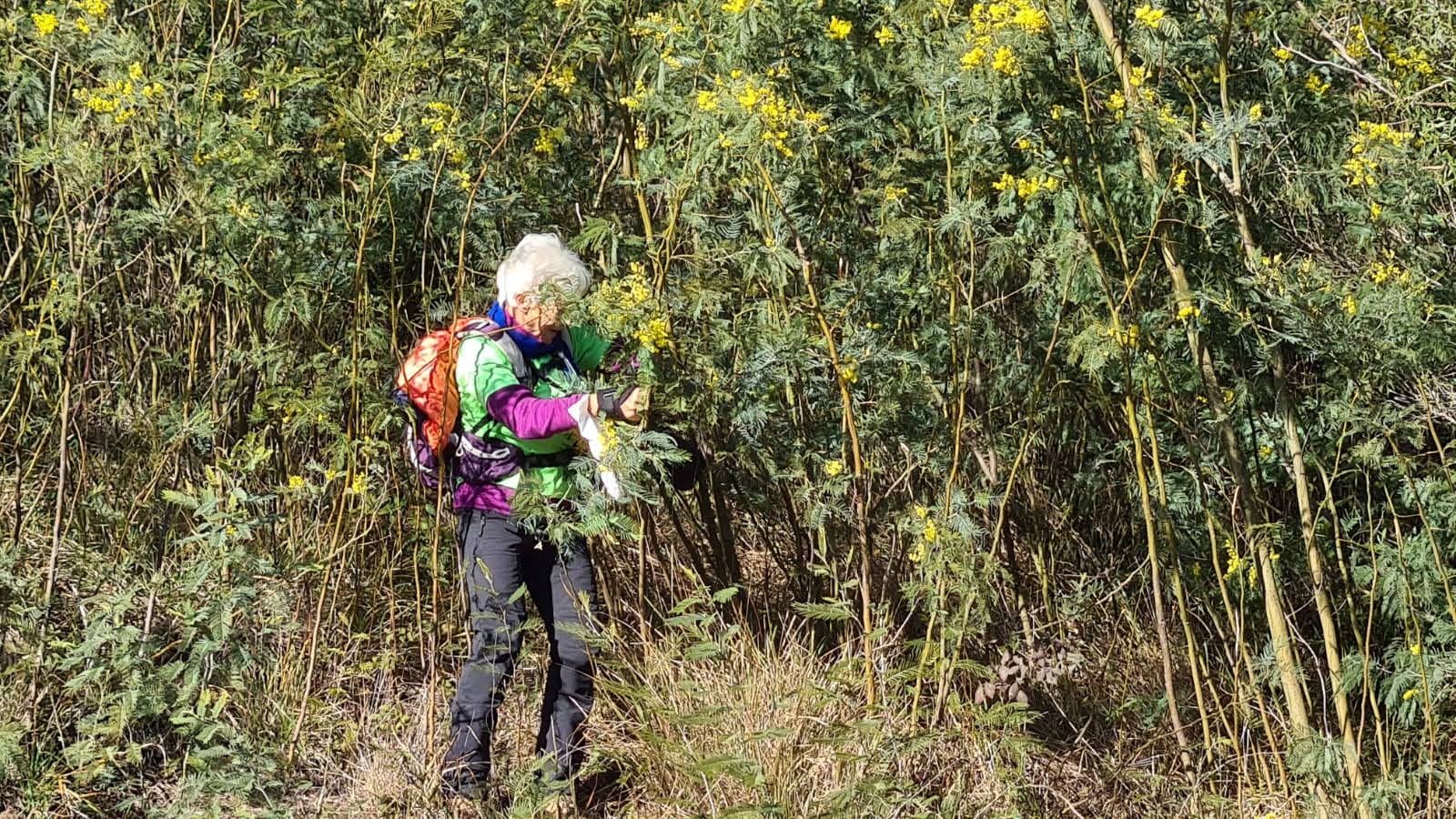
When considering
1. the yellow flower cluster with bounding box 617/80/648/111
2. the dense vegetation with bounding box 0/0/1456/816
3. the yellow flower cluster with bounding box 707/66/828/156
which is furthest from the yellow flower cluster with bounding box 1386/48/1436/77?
the yellow flower cluster with bounding box 617/80/648/111

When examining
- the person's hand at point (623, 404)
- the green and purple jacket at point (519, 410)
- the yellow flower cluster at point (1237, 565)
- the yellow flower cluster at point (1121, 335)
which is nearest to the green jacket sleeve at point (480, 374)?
the green and purple jacket at point (519, 410)

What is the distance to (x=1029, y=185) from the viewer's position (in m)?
3.21

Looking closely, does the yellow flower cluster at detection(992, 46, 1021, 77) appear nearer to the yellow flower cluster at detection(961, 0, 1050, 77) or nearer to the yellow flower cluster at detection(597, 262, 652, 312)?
the yellow flower cluster at detection(961, 0, 1050, 77)

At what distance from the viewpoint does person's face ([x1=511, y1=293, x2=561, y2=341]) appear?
3.35m

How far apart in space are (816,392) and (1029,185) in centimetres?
74

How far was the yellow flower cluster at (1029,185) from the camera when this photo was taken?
10.5 feet

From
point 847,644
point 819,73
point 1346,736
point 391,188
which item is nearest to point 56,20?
point 391,188

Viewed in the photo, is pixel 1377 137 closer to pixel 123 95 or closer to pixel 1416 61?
pixel 1416 61

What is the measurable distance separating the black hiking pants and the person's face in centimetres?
43

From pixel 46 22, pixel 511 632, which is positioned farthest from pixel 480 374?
pixel 46 22

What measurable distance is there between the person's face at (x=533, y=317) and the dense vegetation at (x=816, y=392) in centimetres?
22

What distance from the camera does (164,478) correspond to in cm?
457

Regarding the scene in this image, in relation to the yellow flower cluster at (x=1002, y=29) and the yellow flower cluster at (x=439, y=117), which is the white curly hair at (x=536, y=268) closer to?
the yellow flower cluster at (x=439, y=117)

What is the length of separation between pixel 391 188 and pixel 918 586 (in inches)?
64.8
